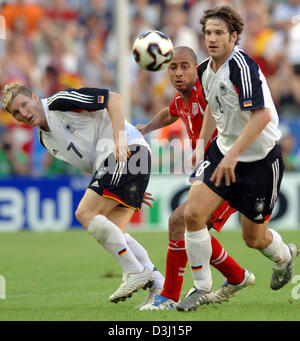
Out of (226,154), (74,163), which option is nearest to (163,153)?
(74,163)

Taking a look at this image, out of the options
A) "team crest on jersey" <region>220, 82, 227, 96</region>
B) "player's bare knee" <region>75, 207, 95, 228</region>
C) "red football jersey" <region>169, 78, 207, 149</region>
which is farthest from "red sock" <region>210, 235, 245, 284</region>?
"team crest on jersey" <region>220, 82, 227, 96</region>

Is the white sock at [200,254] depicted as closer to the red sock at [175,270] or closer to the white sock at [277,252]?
the red sock at [175,270]

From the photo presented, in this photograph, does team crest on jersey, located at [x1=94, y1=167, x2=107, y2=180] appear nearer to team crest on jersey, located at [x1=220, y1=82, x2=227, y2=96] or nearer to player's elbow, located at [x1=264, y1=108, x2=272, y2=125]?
team crest on jersey, located at [x1=220, y1=82, x2=227, y2=96]

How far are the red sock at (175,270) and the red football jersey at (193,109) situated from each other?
977 millimetres

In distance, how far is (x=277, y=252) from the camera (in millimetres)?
6336

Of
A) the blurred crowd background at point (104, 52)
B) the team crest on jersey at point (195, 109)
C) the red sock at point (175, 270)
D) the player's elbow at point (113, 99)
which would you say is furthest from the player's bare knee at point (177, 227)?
the blurred crowd background at point (104, 52)

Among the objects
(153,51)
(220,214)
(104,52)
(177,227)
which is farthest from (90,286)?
(104,52)

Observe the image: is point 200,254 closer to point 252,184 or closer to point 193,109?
point 252,184

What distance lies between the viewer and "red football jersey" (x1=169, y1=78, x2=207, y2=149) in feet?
20.7

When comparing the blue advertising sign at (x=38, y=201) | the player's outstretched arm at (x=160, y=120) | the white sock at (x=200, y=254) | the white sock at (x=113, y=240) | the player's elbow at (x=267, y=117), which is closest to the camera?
the player's elbow at (x=267, y=117)

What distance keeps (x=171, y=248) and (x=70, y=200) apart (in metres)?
7.89

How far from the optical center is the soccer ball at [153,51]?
6.30 meters

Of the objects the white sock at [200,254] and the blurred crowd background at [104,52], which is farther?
the blurred crowd background at [104,52]

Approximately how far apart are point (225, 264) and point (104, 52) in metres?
10.9
